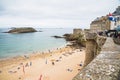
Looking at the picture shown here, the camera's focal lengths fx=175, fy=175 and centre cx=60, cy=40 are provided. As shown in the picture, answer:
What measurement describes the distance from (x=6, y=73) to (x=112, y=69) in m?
22.0

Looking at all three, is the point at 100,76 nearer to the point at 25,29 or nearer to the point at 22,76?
the point at 22,76

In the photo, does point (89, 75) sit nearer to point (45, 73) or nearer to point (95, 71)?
point (95, 71)

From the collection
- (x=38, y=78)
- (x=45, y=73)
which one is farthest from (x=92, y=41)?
(x=45, y=73)

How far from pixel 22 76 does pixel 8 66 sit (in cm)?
705

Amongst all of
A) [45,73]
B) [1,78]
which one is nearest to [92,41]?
[45,73]

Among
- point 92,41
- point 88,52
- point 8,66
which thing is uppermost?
point 92,41

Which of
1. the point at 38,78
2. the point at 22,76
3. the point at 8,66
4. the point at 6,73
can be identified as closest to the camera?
the point at 38,78

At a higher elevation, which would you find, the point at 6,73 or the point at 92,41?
the point at 92,41

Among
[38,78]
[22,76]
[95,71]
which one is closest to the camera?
[95,71]

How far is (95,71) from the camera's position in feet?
9.61

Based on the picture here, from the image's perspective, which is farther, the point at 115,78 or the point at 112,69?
the point at 112,69

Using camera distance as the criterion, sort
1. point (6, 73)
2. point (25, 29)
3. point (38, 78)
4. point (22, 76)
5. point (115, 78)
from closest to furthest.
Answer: point (115, 78) < point (38, 78) < point (22, 76) < point (6, 73) < point (25, 29)

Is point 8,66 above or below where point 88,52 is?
below

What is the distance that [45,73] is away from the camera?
2162cm
